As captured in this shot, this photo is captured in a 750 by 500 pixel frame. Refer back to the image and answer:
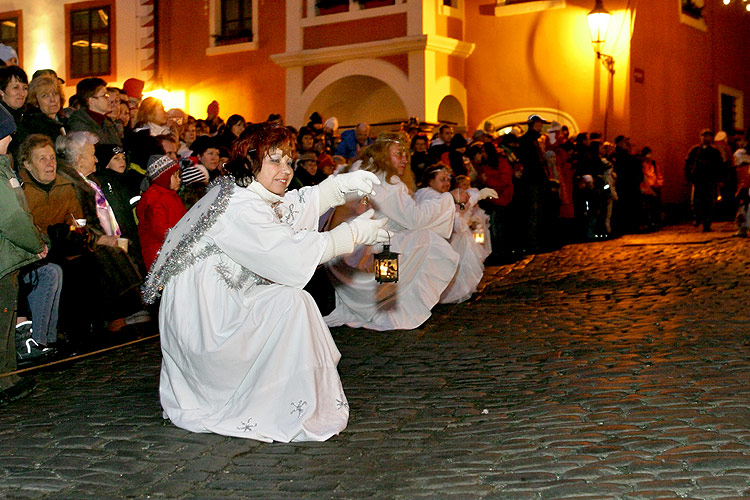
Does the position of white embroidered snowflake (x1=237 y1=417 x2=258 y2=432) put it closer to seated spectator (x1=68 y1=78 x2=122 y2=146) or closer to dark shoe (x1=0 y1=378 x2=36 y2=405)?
dark shoe (x1=0 y1=378 x2=36 y2=405)

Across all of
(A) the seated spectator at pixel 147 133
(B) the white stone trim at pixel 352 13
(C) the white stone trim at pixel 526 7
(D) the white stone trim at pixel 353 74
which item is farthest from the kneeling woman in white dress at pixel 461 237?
(C) the white stone trim at pixel 526 7

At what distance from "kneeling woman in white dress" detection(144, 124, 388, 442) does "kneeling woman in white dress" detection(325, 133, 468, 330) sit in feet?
12.2

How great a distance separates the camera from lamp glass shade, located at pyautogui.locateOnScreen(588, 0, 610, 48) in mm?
20547

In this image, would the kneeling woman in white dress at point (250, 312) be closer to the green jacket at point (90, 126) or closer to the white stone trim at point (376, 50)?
the green jacket at point (90, 126)

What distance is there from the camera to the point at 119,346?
9055 millimetres

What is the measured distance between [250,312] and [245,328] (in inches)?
4.4

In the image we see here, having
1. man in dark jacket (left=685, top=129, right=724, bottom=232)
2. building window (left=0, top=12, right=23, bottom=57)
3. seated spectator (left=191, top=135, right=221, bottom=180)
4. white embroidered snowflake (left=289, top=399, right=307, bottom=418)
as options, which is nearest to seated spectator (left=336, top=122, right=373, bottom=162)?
seated spectator (left=191, top=135, right=221, bottom=180)

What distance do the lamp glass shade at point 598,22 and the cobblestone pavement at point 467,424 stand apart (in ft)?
38.4

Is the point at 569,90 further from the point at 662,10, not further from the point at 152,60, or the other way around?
the point at 152,60

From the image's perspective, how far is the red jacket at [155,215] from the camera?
9680 mm

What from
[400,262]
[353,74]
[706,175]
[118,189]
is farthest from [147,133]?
[706,175]

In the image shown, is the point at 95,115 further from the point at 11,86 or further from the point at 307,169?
the point at 307,169

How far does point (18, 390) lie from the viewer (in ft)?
22.8

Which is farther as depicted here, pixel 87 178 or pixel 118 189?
pixel 118 189
